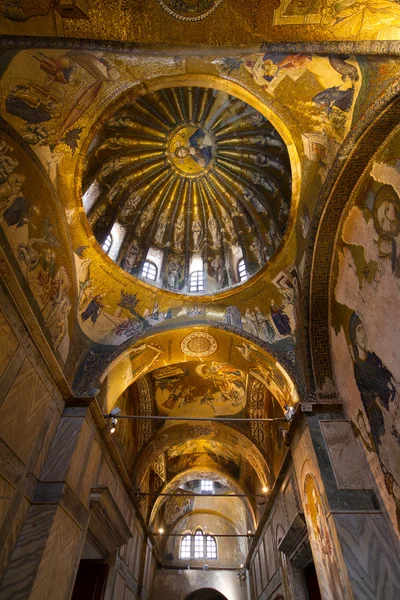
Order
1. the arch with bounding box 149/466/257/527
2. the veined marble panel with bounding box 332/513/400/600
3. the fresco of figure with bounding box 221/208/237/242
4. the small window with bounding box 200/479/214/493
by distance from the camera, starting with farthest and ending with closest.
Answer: the small window with bounding box 200/479/214/493, the arch with bounding box 149/466/257/527, the fresco of figure with bounding box 221/208/237/242, the veined marble panel with bounding box 332/513/400/600

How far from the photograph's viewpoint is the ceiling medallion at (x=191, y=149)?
438 inches

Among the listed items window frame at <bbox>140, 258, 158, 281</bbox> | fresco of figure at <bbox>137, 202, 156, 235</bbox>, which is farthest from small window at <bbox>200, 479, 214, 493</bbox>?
fresco of figure at <bbox>137, 202, 156, 235</bbox>

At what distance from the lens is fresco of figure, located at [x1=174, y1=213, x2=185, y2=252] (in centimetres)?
1287

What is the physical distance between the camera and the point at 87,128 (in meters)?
7.61

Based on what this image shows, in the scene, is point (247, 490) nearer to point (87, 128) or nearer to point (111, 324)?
point (111, 324)

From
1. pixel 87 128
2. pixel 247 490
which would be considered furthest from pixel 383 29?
pixel 247 490

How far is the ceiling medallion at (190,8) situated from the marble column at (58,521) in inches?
322

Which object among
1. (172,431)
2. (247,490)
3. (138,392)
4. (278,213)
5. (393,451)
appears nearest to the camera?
(393,451)

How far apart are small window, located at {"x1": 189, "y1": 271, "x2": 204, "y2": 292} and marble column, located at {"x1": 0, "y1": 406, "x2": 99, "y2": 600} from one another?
5.36m

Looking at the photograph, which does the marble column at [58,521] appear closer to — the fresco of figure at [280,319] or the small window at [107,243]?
the small window at [107,243]

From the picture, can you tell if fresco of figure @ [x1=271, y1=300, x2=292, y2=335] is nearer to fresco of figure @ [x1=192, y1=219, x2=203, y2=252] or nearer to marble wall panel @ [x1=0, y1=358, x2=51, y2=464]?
fresco of figure @ [x1=192, y1=219, x2=203, y2=252]

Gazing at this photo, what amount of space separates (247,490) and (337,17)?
61.0ft

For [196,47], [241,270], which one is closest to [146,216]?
[241,270]

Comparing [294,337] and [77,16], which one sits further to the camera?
[294,337]
